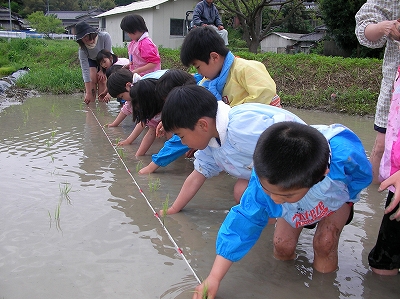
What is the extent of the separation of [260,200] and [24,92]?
754 cm

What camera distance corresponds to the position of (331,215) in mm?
1940

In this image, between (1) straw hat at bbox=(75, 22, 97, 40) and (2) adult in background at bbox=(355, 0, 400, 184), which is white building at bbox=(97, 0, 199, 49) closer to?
(1) straw hat at bbox=(75, 22, 97, 40)

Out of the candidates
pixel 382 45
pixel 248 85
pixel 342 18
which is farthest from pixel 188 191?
pixel 342 18

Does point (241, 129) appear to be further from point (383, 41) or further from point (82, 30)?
point (82, 30)

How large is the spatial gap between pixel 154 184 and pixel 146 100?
801 millimetres

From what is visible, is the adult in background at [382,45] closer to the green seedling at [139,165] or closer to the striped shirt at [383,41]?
the striped shirt at [383,41]

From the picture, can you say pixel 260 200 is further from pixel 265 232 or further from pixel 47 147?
pixel 47 147

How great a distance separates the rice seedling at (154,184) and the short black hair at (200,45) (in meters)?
0.93

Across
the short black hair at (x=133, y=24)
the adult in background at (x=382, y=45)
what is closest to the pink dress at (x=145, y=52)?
the short black hair at (x=133, y=24)

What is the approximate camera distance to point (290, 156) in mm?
1457

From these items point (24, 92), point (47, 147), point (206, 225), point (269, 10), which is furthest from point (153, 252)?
point (269, 10)

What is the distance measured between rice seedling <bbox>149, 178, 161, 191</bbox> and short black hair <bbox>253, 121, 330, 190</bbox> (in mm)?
1605

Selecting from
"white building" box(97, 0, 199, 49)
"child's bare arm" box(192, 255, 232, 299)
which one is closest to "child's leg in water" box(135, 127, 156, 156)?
"child's bare arm" box(192, 255, 232, 299)

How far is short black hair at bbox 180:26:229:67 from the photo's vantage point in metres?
3.12
